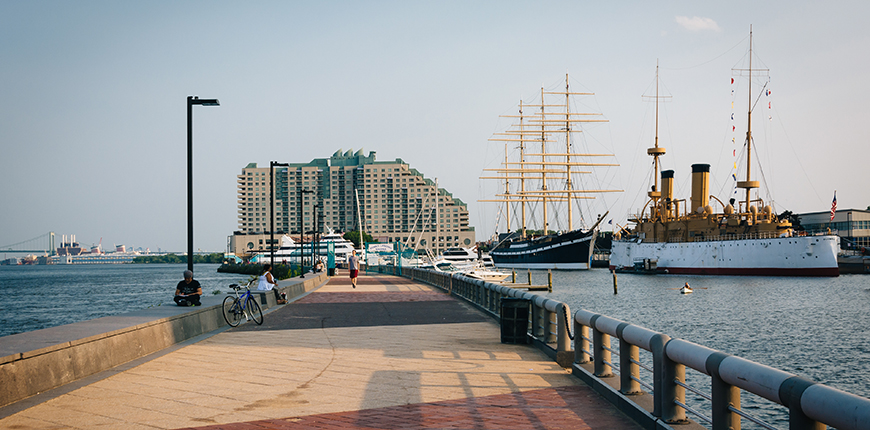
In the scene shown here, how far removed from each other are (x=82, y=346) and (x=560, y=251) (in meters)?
108

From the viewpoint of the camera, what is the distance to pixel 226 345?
13.3m

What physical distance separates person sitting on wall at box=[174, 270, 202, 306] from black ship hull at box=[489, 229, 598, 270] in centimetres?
9905

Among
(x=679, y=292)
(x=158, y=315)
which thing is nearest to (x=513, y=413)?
(x=158, y=315)

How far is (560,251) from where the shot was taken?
114438 mm

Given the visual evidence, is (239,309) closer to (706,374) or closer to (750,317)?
(706,374)

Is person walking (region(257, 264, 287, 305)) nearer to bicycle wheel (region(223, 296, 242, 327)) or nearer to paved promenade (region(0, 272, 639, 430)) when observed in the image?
bicycle wheel (region(223, 296, 242, 327))

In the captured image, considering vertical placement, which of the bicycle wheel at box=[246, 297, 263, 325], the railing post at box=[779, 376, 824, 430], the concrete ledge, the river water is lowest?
the river water

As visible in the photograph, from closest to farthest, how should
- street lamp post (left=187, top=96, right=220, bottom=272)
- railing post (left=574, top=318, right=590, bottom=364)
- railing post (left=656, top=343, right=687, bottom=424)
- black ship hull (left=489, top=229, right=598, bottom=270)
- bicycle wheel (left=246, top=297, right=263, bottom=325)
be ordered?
1. railing post (left=656, top=343, right=687, bottom=424)
2. railing post (left=574, top=318, right=590, bottom=364)
3. bicycle wheel (left=246, top=297, right=263, bottom=325)
4. street lamp post (left=187, top=96, right=220, bottom=272)
5. black ship hull (left=489, top=229, right=598, bottom=270)

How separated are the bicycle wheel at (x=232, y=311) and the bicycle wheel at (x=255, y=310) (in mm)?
412

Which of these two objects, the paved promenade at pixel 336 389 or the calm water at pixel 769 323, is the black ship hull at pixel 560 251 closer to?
the calm water at pixel 769 323

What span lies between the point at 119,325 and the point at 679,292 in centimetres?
5845

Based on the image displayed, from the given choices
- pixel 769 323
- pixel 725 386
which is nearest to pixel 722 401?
pixel 725 386

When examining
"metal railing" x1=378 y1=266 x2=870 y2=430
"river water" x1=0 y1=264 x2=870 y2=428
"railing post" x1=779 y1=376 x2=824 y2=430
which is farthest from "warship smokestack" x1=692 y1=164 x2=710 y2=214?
"railing post" x1=779 y1=376 x2=824 y2=430

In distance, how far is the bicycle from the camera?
16.7 meters
